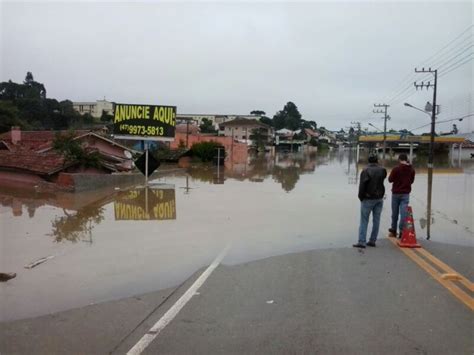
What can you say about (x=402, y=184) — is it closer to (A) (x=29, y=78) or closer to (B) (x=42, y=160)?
(B) (x=42, y=160)

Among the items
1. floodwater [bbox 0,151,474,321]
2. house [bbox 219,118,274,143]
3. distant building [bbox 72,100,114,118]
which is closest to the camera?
floodwater [bbox 0,151,474,321]

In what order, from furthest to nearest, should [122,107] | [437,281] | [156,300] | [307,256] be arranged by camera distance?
[122,107] < [307,256] < [437,281] < [156,300]

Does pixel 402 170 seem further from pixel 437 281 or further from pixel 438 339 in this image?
pixel 438 339

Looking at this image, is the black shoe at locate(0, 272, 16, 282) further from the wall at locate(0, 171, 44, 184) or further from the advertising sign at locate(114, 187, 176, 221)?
the wall at locate(0, 171, 44, 184)

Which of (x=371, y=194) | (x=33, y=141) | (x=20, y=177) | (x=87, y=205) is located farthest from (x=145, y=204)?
(x=33, y=141)

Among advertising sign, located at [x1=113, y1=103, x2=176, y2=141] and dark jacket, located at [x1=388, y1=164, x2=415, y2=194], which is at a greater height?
advertising sign, located at [x1=113, y1=103, x2=176, y2=141]

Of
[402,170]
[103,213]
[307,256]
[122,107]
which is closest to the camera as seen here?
[307,256]


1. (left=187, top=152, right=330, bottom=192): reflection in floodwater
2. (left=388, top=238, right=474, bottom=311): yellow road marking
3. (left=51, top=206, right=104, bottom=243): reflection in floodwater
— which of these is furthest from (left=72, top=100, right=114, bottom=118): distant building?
(left=388, top=238, right=474, bottom=311): yellow road marking

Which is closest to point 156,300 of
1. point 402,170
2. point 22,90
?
point 402,170

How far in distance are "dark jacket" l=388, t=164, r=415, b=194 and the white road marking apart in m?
4.32

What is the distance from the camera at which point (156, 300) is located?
626 centimetres

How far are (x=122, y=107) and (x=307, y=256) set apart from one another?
17604 millimetres

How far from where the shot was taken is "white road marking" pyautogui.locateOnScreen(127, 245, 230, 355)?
474 cm

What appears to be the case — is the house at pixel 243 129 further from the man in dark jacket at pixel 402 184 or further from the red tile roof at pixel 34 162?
the man in dark jacket at pixel 402 184
